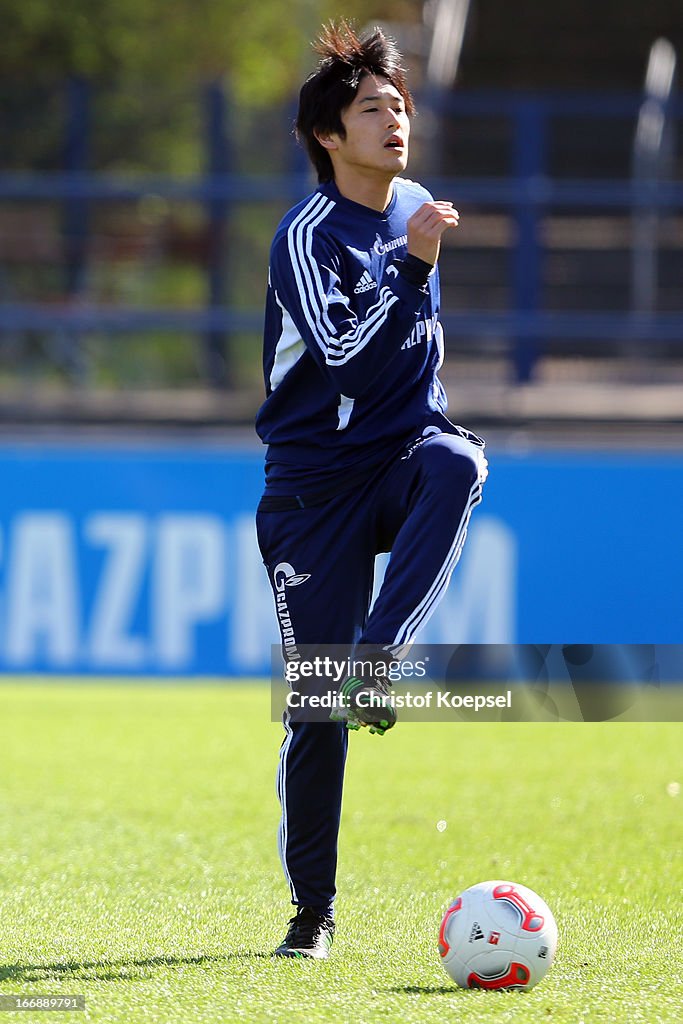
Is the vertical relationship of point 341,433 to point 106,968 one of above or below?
above

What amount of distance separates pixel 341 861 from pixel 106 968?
155cm

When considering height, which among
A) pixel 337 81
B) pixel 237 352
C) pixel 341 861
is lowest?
pixel 341 861

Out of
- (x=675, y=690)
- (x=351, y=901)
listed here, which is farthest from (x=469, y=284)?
(x=351, y=901)

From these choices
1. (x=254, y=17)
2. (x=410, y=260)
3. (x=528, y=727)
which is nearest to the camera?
(x=410, y=260)

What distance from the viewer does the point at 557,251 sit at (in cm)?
1123

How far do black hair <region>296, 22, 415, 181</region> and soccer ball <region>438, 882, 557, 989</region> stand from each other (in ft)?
6.28

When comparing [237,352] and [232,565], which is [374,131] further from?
[237,352]

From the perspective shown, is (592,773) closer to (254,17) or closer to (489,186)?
(489,186)

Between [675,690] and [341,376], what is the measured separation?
6.01m

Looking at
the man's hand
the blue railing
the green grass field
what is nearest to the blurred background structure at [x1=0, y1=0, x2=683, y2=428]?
the blue railing

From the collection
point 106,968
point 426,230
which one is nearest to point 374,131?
point 426,230

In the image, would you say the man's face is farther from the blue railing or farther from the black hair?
the blue railing

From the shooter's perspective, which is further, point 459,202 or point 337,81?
point 459,202

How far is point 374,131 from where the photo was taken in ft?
12.9
